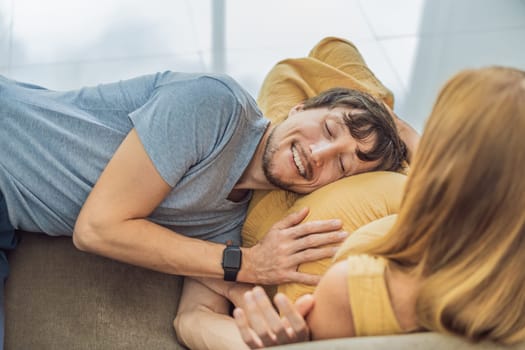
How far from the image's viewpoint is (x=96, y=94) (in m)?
1.90

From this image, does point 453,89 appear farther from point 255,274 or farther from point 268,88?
point 268,88

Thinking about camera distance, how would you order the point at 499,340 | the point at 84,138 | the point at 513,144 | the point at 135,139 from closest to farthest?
the point at 513,144 → the point at 499,340 → the point at 135,139 → the point at 84,138

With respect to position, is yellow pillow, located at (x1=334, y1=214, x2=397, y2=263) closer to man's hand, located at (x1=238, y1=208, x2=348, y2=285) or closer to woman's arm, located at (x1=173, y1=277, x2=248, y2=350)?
man's hand, located at (x1=238, y1=208, x2=348, y2=285)

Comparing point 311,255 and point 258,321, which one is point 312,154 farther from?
point 258,321

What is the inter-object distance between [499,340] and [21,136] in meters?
1.17

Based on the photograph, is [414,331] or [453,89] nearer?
[453,89]

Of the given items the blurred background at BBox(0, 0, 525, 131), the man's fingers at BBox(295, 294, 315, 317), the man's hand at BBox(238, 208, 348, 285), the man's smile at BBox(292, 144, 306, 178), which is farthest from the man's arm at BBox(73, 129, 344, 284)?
the blurred background at BBox(0, 0, 525, 131)

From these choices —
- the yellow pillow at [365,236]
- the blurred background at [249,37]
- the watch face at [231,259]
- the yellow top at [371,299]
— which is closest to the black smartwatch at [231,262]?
the watch face at [231,259]

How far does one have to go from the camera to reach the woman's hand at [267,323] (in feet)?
4.50

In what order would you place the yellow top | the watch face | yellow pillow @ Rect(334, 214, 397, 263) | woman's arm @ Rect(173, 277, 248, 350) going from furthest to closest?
the watch face < woman's arm @ Rect(173, 277, 248, 350) < yellow pillow @ Rect(334, 214, 397, 263) < the yellow top

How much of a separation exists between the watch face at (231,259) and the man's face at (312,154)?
0.19 m

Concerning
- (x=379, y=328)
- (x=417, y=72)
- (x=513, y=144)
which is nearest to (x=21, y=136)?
(x=379, y=328)

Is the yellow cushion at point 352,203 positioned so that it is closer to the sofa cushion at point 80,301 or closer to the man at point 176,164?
the man at point 176,164

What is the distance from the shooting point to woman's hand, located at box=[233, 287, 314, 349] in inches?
53.9
